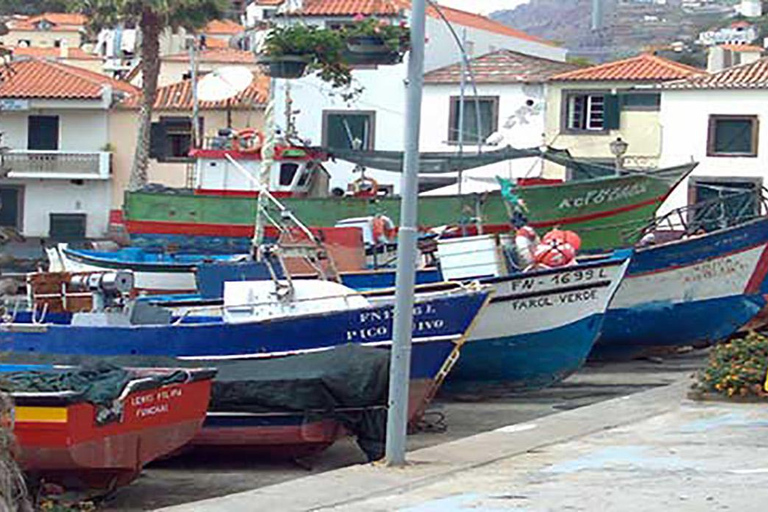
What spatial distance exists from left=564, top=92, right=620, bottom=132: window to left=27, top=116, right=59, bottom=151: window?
17.0m

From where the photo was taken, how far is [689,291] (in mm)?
25391

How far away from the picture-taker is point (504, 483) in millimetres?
13781

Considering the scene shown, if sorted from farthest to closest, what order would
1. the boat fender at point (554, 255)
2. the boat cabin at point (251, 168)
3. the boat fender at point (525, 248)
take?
the boat cabin at point (251, 168), the boat fender at point (525, 248), the boat fender at point (554, 255)

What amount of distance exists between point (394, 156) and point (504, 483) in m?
17.2

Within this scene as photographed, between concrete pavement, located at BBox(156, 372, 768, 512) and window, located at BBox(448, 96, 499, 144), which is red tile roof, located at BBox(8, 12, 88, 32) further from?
concrete pavement, located at BBox(156, 372, 768, 512)

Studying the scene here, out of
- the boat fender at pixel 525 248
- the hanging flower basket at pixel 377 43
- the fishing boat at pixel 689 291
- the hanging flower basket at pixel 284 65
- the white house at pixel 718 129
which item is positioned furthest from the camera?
the white house at pixel 718 129

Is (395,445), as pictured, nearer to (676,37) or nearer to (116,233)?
(116,233)

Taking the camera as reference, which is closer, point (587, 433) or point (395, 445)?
point (395, 445)

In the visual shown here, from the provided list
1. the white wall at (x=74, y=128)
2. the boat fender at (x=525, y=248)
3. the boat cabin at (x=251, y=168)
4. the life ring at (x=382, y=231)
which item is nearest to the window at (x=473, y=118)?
the boat cabin at (x=251, y=168)

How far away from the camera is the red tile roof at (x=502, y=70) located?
43250mm

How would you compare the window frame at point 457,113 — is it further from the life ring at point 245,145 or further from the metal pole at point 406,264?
the metal pole at point 406,264

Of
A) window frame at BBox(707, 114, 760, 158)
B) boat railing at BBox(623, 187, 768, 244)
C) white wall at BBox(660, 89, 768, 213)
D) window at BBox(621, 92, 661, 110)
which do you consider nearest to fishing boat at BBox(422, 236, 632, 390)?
boat railing at BBox(623, 187, 768, 244)

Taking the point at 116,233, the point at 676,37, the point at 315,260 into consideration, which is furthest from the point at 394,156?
the point at 676,37

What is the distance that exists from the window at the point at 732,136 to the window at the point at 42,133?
2131 cm
